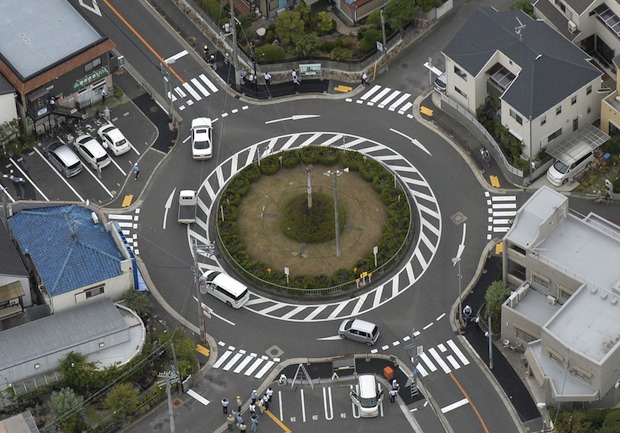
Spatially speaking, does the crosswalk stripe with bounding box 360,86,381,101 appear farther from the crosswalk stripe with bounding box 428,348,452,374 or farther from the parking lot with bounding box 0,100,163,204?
the crosswalk stripe with bounding box 428,348,452,374

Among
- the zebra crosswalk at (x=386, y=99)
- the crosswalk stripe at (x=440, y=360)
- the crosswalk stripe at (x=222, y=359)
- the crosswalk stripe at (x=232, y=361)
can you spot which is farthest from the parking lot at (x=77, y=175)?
the crosswalk stripe at (x=440, y=360)

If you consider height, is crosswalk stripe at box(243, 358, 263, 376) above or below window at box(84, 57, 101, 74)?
below

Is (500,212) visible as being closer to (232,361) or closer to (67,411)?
(232,361)

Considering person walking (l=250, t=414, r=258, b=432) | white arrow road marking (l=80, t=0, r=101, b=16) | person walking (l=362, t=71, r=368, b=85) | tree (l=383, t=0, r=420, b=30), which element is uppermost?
tree (l=383, t=0, r=420, b=30)

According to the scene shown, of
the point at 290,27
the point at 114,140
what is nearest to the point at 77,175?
the point at 114,140

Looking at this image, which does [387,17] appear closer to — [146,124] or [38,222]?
[146,124]

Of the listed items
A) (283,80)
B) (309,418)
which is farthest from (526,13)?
(309,418)

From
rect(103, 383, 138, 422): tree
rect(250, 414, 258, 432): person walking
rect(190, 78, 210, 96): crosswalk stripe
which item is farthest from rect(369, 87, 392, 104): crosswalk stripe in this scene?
rect(103, 383, 138, 422): tree
